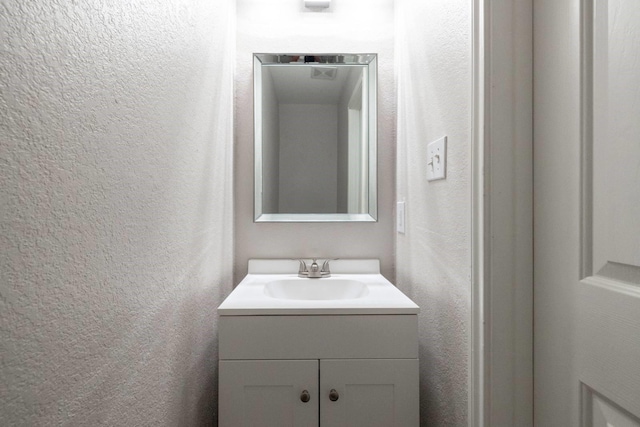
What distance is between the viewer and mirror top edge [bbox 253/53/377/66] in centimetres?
149

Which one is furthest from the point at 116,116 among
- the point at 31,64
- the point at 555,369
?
the point at 555,369

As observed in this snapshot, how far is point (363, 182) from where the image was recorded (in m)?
1.52

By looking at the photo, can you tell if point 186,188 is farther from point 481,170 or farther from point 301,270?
point 481,170

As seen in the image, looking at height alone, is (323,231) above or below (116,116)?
below

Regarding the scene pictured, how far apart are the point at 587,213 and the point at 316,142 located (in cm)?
110

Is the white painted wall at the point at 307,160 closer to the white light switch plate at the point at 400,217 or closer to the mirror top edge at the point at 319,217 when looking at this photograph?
the mirror top edge at the point at 319,217

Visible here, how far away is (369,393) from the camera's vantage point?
0.96 meters

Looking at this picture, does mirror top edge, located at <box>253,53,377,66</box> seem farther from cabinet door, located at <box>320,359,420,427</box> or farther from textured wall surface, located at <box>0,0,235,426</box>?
cabinet door, located at <box>320,359,420,427</box>

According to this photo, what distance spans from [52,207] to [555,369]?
36.2 inches

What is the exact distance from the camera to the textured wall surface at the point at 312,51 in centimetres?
151

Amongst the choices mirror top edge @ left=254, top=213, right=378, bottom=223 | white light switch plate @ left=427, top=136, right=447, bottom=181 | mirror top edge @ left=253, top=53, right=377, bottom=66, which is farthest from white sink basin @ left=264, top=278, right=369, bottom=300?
mirror top edge @ left=253, top=53, right=377, bottom=66

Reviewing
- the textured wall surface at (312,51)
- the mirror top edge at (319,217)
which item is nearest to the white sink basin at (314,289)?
the textured wall surface at (312,51)

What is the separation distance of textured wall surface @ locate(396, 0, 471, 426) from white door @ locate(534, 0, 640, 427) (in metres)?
0.16

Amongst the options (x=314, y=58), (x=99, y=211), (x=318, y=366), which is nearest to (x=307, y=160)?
(x=314, y=58)
